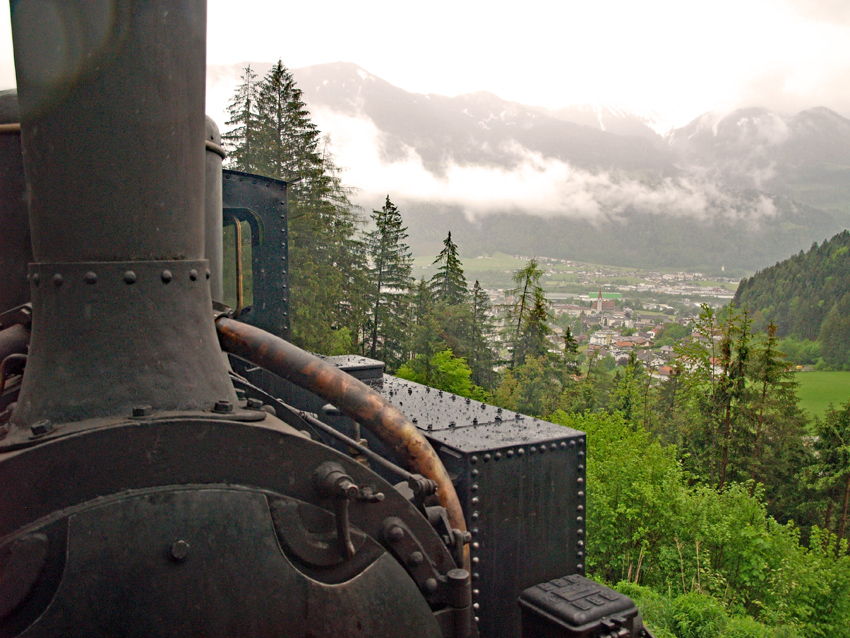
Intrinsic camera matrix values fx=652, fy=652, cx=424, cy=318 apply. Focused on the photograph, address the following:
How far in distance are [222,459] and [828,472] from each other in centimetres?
3967

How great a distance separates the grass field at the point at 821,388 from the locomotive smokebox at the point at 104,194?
68.1 meters

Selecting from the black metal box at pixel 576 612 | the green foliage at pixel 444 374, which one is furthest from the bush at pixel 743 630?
the green foliage at pixel 444 374

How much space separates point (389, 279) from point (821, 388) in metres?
49.5

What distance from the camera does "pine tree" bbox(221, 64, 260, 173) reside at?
3090 centimetres

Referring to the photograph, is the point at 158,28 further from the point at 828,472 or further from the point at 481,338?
the point at 481,338

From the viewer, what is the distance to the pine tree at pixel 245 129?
3090cm

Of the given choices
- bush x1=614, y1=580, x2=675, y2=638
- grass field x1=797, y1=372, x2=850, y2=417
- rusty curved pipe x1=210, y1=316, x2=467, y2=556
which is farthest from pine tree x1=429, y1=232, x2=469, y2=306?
rusty curved pipe x1=210, y1=316, x2=467, y2=556

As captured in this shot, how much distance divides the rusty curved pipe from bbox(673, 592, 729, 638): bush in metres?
10.4

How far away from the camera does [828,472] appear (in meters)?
34.2

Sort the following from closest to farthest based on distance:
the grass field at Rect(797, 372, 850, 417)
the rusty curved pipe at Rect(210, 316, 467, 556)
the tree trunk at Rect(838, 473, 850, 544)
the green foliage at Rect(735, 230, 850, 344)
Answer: the rusty curved pipe at Rect(210, 316, 467, 556), the tree trunk at Rect(838, 473, 850, 544), the grass field at Rect(797, 372, 850, 417), the green foliage at Rect(735, 230, 850, 344)

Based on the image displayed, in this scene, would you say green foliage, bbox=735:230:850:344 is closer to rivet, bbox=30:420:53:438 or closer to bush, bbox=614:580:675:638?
bush, bbox=614:580:675:638

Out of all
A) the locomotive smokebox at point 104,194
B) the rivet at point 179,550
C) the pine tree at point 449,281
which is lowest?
the pine tree at point 449,281

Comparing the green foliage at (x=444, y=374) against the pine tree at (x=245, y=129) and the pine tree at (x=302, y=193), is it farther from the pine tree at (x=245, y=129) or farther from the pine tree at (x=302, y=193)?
the pine tree at (x=245, y=129)

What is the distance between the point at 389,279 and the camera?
4441 cm
